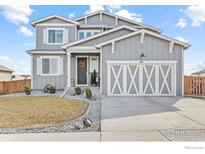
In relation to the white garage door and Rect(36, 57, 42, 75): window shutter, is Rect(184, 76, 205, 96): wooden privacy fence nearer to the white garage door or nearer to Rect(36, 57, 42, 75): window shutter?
the white garage door

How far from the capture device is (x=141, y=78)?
12664 millimetres

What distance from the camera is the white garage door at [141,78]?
1264cm

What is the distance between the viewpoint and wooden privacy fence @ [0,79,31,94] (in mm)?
14536

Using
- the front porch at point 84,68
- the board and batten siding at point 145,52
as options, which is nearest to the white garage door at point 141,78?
the board and batten siding at point 145,52

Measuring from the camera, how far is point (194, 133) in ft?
18.1

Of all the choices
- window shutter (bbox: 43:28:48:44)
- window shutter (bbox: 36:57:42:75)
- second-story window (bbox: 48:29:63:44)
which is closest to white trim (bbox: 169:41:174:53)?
second-story window (bbox: 48:29:63:44)

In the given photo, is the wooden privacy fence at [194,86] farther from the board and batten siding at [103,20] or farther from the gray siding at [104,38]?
the board and batten siding at [103,20]

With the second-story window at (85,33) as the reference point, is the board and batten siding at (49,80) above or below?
below

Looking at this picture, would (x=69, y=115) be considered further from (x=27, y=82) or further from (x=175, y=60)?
(x=27, y=82)

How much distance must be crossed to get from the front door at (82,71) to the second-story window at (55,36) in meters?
2.13

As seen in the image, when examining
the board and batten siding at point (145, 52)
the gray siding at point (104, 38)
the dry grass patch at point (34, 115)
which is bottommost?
the dry grass patch at point (34, 115)

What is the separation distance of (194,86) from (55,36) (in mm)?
9963
